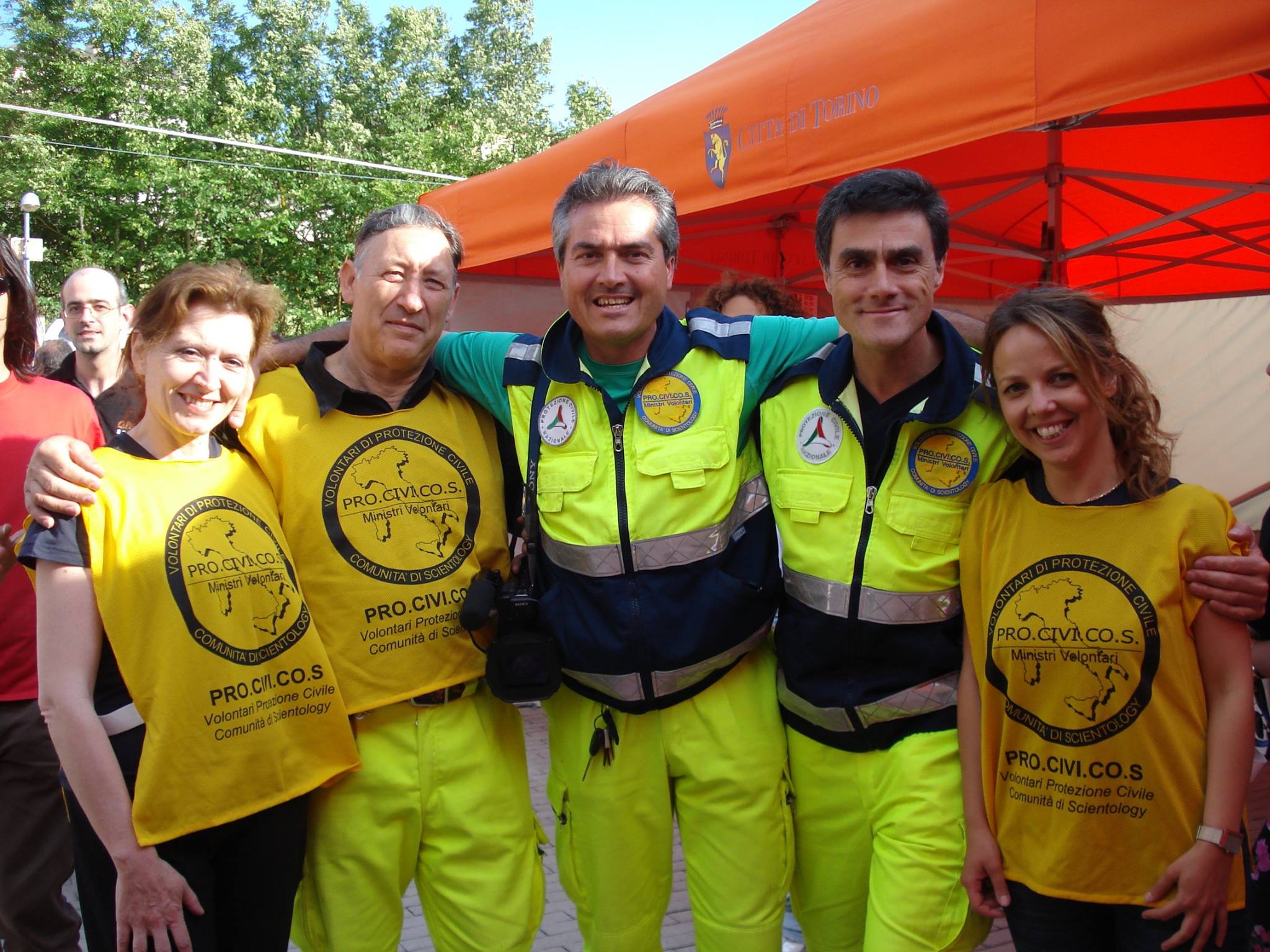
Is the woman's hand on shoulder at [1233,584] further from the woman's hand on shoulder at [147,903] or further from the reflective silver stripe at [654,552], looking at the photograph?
the woman's hand on shoulder at [147,903]

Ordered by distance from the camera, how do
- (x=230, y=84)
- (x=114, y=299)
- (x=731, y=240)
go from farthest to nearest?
(x=230, y=84) → (x=731, y=240) → (x=114, y=299)

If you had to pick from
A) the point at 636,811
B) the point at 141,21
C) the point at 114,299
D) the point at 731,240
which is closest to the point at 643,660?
the point at 636,811

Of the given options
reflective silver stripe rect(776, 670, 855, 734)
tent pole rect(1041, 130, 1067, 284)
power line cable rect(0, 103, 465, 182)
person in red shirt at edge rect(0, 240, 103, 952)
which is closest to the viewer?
reflective silver stripe rect(776, 670, 855, 734)

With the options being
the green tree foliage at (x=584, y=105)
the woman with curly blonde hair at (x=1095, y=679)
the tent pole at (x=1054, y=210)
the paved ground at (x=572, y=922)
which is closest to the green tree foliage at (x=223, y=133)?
the green tree foliage at (x=584, y=105)

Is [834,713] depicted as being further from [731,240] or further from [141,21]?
[141,21]

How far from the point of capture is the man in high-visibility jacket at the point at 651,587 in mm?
2225

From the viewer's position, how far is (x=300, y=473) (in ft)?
7.48

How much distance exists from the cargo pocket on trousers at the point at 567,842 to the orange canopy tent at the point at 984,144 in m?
2.20

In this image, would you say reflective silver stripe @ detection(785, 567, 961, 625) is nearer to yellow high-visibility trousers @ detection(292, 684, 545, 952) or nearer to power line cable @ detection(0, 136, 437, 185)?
yellow high-visibility trousers @ detection(292, 684, 545, 952)

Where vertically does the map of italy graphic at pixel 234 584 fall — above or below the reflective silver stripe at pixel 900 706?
above

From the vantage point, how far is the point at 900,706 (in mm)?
2098

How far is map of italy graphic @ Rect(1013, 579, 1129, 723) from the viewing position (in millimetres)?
1838

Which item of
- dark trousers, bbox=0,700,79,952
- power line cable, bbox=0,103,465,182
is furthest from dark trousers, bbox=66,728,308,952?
power line cable, bbox=0,103,465,182

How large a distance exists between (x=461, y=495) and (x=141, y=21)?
2390cm
